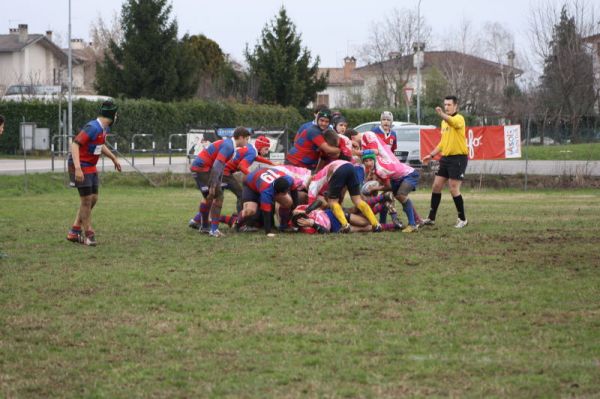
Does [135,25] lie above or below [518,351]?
above

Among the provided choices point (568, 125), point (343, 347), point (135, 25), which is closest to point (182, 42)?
point (135, 25)

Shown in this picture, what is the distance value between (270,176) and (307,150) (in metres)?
1.14

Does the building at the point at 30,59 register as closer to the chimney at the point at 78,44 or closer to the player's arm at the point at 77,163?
the chimney at the point at 78,44

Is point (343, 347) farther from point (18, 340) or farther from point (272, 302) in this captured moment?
point (18, 340)

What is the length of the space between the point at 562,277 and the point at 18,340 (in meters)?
5.75

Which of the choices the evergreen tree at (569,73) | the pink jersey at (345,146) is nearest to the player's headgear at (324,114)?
the pink jersey at (345,146)

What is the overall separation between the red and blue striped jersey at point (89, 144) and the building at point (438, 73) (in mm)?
61333

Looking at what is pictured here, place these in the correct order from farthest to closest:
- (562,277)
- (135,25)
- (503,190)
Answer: (135,25) → (503,190) → (562,277)

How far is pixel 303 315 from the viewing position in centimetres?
879

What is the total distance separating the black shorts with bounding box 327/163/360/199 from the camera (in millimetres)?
14570

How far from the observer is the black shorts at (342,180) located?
47.8 ft

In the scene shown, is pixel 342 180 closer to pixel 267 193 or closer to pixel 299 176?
pixel 299 176

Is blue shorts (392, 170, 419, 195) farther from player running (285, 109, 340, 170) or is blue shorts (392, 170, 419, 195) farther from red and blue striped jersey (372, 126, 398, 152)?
red and blue striped jersey (372, 126, 398, 152)

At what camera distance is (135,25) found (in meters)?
58.6
